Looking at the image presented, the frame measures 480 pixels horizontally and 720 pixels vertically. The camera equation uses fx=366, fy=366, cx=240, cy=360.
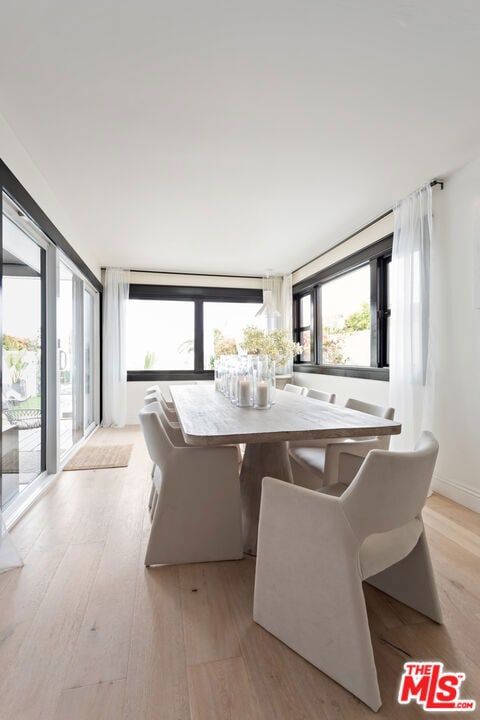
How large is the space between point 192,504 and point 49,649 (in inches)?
30.5

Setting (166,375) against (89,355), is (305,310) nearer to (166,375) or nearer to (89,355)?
(166,375)

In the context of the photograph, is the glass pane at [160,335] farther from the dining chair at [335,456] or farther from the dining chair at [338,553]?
the dining chair at [338,553]

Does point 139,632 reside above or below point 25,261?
below

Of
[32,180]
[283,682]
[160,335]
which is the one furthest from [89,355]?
[283,682]

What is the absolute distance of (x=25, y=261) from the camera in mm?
2750

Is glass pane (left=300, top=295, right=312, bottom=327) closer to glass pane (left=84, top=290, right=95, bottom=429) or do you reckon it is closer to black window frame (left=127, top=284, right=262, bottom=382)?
black window frame (left=127, top=284, right=262, bottom=382)

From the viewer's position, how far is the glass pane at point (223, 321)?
624cm

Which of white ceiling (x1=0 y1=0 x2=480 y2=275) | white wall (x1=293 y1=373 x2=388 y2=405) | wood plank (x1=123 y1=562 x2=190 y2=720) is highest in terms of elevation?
white ceiling (x1=0 y1=0 x2=480 y2=275)

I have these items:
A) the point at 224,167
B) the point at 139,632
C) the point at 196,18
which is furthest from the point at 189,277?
the point at 139,632

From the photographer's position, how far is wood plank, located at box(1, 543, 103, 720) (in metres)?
1.13

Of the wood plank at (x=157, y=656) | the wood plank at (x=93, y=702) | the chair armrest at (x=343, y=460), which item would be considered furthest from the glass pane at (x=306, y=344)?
the wood plank at (x=93, y=702)

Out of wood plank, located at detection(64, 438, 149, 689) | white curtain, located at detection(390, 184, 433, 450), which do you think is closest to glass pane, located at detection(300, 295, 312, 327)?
white curtain, located at detection(390, 184, 433, 450)

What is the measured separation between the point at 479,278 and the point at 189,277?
4.36m

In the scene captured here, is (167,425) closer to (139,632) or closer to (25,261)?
(139,632)
